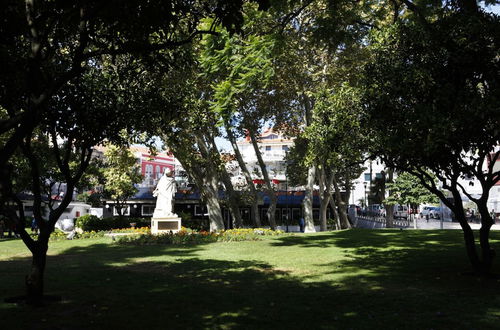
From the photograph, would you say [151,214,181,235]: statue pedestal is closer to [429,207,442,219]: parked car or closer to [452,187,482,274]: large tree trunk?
[452,187,482,274]: large tree trunk

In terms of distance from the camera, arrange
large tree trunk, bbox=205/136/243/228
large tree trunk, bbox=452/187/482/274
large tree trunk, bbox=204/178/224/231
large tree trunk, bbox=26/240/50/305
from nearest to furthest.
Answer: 1. large tree trunk, bbox=26/240/50/305
2. large tree trunk, bbox=452/187/482/274
3. large tree trunk, bbox=204/178/224/231
4. large tree trunk, bbox=205/136/243/228

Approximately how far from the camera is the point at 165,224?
2361 centimetres

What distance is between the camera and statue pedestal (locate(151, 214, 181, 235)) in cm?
2341

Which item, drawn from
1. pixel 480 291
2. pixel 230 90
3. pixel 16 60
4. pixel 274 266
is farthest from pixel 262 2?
pixel 230 90

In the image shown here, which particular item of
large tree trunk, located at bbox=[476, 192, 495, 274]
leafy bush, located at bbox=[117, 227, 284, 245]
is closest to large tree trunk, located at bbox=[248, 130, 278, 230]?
leafy bush, located at bbox=[117, 227, 284, 245]

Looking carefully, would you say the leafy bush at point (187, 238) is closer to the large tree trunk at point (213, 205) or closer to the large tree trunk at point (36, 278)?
the large tree trunk at point (213, 205)

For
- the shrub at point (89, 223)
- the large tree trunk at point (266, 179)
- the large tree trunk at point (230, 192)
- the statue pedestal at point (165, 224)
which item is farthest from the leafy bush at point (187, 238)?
the shrub at point (89, 223)

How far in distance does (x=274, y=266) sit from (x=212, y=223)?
13298 mm

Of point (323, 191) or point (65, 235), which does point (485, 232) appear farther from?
point (323, 191)

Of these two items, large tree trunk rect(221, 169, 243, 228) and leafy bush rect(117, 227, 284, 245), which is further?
large tree trunk rect(221, 169, 243, 228)

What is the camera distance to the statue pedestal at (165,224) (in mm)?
23406

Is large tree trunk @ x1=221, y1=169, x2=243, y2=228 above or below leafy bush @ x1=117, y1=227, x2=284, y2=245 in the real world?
above

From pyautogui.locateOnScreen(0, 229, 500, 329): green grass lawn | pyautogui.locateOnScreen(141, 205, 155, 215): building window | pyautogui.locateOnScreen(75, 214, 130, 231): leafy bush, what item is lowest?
pyautogui.locateOnScreen(0, 229, 500, 329): green grass lawn

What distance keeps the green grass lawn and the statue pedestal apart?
24.5 feet
